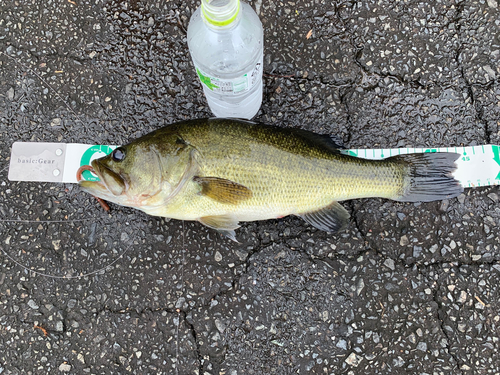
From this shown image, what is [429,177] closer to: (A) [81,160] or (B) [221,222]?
(B) [221,222]

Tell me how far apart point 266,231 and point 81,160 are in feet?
5.97

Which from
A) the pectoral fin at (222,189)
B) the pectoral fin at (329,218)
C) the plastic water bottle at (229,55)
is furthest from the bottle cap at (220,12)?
the pectoral fin at (329,218)

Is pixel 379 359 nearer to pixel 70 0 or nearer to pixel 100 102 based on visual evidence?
pixel 100 102

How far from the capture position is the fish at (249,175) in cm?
244

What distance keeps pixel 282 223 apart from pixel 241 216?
492mm

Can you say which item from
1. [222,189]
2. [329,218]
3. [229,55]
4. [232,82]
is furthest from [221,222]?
[229,55]

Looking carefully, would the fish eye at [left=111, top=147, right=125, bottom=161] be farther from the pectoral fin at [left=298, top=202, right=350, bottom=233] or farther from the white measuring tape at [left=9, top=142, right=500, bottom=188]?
the pectoral fin at [left=298, top=202, right=350, bottom=233]

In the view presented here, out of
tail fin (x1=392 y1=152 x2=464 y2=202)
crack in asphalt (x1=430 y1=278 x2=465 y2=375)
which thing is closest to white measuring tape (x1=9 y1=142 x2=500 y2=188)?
tail fin (x1=392 y1=152 x2=464 y2=202)

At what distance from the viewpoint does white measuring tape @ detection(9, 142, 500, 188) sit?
2961 millimetres

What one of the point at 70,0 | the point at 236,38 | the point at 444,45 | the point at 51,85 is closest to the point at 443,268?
the point at 444,45

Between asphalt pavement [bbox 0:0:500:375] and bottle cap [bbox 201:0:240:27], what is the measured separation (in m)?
1.10

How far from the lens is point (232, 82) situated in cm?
235

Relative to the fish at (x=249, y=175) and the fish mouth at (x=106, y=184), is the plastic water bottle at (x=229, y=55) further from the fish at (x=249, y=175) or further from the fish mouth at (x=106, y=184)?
the fish mouth at (x=106, y=184)

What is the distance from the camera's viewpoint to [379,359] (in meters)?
2.82
